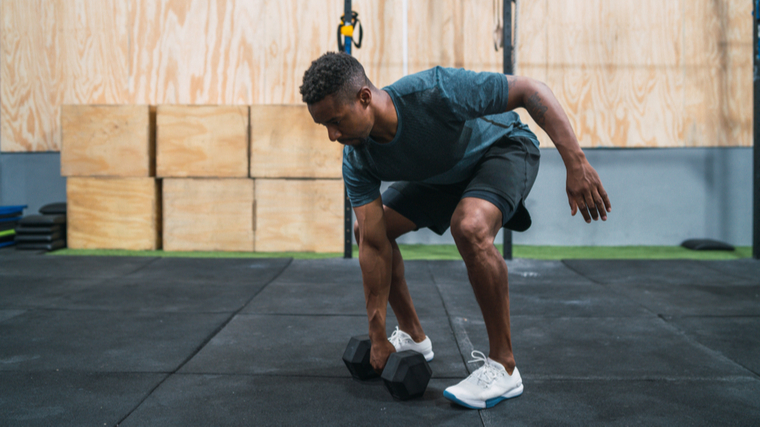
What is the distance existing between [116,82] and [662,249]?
543cm

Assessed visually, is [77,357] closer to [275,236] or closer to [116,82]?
[275,236]

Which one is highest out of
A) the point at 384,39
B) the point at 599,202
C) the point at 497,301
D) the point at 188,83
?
the point at 384,39

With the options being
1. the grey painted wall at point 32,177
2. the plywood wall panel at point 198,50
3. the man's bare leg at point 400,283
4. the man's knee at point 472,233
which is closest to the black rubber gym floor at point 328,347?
the man's bare leg at point 400,283

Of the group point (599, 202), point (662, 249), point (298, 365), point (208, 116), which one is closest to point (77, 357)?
point (298, 365)

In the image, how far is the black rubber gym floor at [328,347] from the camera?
1545 mm

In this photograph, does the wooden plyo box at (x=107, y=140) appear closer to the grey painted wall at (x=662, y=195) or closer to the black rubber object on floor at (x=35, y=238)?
the black rubber object on floor at (x=35, y=238)

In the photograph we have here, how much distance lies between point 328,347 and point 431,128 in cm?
105

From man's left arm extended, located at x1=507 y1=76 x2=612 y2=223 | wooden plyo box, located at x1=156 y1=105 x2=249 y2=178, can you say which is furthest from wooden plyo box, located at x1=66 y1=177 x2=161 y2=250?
man's left arm extended, located at x1=507 y1=76 x2=612 y2=223

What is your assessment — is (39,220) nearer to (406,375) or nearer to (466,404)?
(406,375)

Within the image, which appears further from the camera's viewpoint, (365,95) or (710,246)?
(710,246)

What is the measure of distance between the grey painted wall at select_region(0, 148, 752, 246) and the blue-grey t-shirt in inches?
142

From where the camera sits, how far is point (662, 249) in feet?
16.2

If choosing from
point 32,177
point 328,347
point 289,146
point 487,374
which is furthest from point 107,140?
point 487,374

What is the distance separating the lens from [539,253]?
4781 mm
